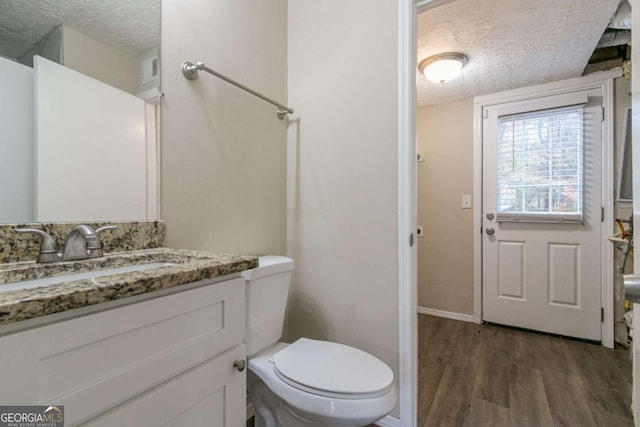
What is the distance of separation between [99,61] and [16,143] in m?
0.39

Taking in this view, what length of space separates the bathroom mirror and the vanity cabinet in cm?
53

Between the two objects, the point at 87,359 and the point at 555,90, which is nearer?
the point at 87,359

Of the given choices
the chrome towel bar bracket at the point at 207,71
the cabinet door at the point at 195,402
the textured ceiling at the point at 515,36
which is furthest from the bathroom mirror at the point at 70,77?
the textured ceiling at the point at 515,36

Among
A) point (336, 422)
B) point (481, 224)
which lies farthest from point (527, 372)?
point (336, 422)

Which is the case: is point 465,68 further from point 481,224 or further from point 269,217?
point 269,217

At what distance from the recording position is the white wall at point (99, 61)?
37.5 inches

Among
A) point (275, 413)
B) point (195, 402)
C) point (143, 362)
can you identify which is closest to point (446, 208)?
point (275, 413)

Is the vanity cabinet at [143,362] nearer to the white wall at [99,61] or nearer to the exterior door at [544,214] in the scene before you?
the white wall at [99,61]

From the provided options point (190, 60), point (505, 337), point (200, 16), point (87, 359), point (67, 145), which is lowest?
point (505, 337)

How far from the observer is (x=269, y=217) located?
1.60 metres

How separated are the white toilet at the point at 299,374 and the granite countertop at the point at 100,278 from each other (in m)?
0.27

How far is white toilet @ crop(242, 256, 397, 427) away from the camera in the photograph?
0.93 meters

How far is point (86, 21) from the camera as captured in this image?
3.24 ft

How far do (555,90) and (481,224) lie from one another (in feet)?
4.08
